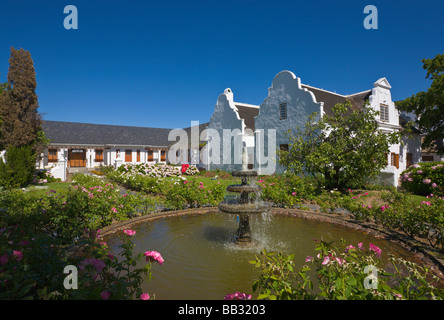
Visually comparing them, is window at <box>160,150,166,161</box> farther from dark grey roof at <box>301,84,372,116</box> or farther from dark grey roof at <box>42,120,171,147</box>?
dark grey roof at <box>301,84,372,116</box>

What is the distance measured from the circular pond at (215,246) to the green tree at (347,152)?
6.15 metres

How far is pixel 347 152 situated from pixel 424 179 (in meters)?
4.58

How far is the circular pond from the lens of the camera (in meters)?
3.99

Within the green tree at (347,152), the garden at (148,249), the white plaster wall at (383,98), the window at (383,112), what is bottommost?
the garden at (148,249)

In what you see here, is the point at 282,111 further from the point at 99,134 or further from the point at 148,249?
the point at 99,134

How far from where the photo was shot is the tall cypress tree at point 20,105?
583 inches

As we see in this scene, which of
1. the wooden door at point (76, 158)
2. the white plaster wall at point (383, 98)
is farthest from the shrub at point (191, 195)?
the wooden door at point (76, 158)

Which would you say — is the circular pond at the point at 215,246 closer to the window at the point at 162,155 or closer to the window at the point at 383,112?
the window at the point at 383,112

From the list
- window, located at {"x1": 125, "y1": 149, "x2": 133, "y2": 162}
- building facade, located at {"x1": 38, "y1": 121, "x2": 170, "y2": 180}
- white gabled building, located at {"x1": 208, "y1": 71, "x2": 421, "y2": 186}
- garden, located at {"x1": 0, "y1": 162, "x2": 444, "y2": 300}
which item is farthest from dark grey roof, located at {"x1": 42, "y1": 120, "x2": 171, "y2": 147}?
garden, located at {"x1": 0, "y1": 162, "x2": 444, "y2": 300}

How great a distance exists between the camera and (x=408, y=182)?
46.8 ft

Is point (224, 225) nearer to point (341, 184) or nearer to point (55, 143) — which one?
point (341, 184)

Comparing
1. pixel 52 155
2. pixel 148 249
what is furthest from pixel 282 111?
pixel 52 155
